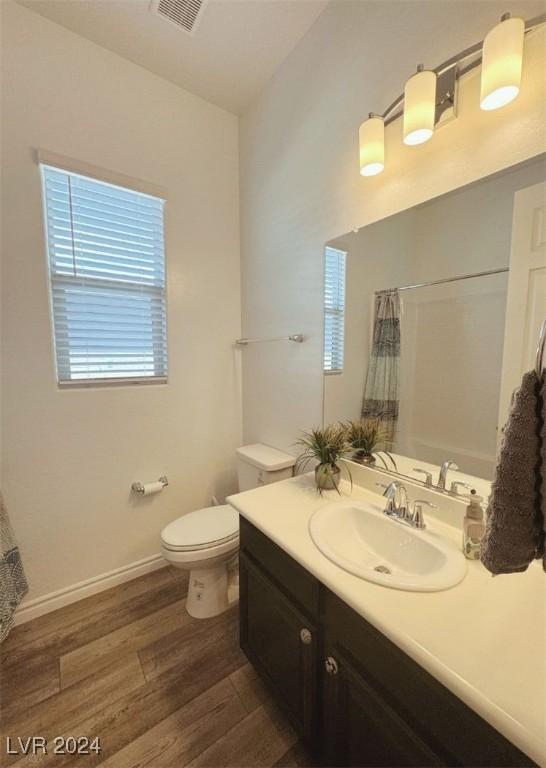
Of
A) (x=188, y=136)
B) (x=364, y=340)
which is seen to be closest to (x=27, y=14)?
(x=188, y=136)

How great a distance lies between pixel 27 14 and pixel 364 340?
6.95 feet

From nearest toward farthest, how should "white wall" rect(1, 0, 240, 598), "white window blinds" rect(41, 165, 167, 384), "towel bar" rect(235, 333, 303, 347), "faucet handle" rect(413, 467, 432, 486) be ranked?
"faucet handle" rect(413, 467, 432, 486) < "white wall" rect(1, 0, 240, 598) < "white window blinds" rect(41, 165, 167, 384) < "towel bar" rect(235, 333, 303, 347)

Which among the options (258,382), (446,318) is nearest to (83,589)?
(258,382)

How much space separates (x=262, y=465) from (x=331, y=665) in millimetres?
951

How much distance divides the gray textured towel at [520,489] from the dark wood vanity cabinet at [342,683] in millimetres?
301

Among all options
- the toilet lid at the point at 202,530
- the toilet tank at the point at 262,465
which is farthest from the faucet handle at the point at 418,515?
the toilet lid at the point at 202,530

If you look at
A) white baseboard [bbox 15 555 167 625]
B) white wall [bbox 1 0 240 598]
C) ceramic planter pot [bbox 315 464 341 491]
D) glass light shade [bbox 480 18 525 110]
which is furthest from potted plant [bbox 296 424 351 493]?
white baseboard [bbox 15 555 167 625]

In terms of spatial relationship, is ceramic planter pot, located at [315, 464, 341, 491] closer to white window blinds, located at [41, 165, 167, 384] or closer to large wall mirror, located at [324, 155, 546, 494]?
large wall mirror, located at [324, 155, 546, 494]

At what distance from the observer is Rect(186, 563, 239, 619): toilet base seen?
5.26 feet

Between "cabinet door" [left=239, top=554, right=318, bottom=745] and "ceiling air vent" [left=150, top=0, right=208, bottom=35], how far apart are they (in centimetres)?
239

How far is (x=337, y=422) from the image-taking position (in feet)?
4.78

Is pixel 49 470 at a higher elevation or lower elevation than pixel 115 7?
lower

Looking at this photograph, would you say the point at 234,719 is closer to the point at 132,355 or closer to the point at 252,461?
the point at 252,461

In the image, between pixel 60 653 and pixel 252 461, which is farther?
pixel 252 461
